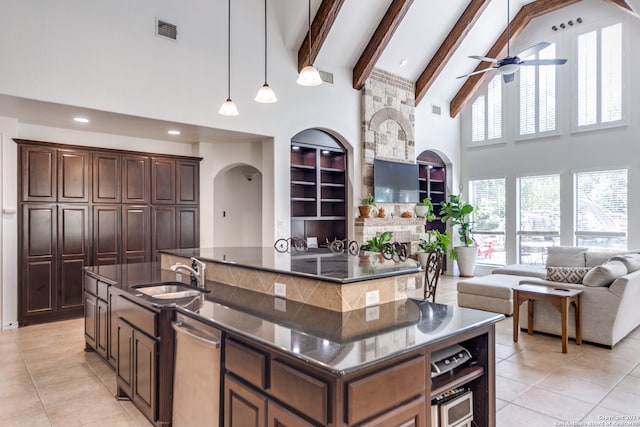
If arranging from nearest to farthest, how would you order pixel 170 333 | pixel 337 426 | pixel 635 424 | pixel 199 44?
→ pixel 337 426
pixel 170 333
pixel 635 424
pixel 199 44

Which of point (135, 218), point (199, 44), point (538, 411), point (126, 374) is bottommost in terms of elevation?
point (538, 411)

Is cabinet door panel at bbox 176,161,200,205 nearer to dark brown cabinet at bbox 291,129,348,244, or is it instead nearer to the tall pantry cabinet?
the tall pantry cabinet

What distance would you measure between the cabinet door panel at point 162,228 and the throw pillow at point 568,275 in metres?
5.45

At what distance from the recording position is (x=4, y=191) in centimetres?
504

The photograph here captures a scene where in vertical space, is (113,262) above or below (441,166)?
below

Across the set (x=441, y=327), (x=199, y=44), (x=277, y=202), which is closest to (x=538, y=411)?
(x=441, y=327)

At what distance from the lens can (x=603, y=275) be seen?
4277mm

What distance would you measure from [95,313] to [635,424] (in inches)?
172

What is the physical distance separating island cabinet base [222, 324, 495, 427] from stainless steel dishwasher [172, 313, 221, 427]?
0.35 feet

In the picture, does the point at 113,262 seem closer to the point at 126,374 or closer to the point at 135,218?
the point at 135,218

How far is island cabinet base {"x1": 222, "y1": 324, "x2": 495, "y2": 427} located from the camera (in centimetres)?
146

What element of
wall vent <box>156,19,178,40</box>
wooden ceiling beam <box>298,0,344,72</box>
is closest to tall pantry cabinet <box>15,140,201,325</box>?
wall vent <box>156,19,178,40</box>

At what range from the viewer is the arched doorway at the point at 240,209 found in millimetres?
8297

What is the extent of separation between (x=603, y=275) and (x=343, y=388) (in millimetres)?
4099
